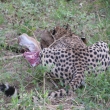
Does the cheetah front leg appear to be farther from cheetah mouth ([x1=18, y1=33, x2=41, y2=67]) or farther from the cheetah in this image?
cheetah mouth ([x1=18, y1=33, x2=41, y2=67])

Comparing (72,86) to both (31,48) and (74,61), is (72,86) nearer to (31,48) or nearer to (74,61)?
(74,61)

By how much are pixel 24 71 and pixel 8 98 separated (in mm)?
598

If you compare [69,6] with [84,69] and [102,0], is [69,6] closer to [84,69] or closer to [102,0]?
[102,0]

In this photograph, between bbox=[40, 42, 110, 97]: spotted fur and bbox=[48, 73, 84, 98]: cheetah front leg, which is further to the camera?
bbox=[40, 42, 110, 97]: spotted fur

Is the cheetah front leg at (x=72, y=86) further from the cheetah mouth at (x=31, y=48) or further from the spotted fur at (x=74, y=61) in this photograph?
the cheetah mouth at (x=31, y=48)

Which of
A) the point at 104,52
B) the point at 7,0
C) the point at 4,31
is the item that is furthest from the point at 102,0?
the point at 104,52

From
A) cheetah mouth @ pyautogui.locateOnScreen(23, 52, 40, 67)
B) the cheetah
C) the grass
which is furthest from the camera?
cheetah mouth @ pyautogui.locateOnScreen(23, 52, 40, 67)

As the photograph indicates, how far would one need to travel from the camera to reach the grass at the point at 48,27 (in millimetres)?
4309

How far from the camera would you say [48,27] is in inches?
247

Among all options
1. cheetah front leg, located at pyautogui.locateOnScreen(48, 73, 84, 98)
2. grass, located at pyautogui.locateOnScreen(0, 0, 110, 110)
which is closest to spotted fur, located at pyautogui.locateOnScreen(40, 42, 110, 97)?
cheetah front leg, located at pyautogui.locateOnScreen(48, 73, 84, 98)

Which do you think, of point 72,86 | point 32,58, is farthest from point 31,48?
point 72,86

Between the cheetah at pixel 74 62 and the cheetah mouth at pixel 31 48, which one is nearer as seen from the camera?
the cheetah at pixel 74 62

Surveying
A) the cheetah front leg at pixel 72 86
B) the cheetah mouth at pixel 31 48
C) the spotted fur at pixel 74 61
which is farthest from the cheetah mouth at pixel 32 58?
the cheetah front leg at pixel 72 86

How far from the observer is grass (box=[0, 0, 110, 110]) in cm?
431
